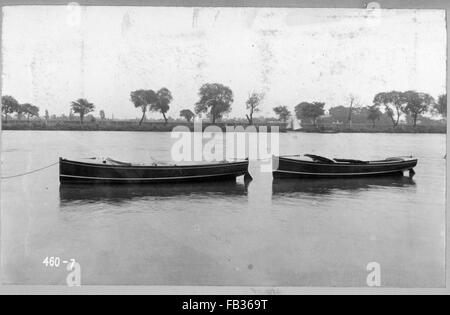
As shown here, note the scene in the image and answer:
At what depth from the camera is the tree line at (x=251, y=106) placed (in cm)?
288

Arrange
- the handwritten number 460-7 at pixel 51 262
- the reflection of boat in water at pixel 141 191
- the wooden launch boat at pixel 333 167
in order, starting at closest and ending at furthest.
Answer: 1. the handwritten number 460-7 at pixel 51 262
2. the reflection of boat in water at pixel 141 191
3. the wooden launch boat at pixel 333 167

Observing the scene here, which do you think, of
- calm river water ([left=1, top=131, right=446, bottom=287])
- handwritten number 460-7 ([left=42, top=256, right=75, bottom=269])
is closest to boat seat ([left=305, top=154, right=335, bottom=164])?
calm river water ([left=1, top=131, right=446, bottom=287])

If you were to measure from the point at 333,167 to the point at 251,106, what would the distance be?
1091 millimetres

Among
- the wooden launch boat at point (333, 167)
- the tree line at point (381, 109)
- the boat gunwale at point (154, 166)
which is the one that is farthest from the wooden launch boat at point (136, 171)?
the tree line at point (381, 109)

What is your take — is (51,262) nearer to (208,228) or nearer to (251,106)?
(208,228)

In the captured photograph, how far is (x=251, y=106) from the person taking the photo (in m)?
2.94

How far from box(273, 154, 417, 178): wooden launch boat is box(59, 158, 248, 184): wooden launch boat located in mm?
387

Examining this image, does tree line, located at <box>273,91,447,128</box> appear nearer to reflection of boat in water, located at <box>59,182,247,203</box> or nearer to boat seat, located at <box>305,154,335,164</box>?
boat seat, located at <box>305,154,335,164</box>

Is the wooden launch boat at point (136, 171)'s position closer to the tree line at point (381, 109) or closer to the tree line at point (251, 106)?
the tree line at point (251, 106)

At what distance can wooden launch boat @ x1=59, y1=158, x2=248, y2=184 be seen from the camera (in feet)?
10.3

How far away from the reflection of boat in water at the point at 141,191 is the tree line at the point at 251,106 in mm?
626

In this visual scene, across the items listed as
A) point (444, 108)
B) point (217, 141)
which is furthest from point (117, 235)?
point (444, 108)

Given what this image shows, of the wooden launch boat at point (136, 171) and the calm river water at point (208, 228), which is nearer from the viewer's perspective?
the calm river water at point (208, 228)
